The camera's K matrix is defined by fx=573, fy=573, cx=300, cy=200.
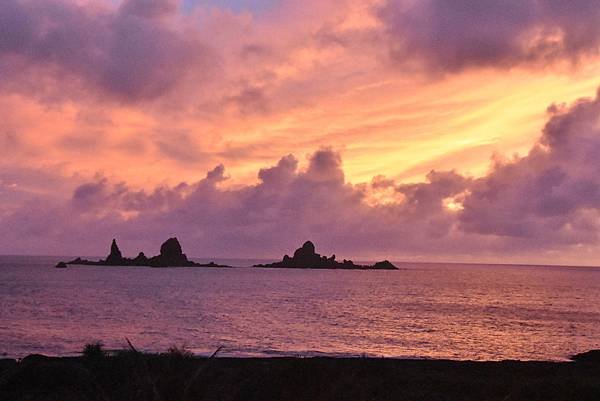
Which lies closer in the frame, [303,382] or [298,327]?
[303,382]

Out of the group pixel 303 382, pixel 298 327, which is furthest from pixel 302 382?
pixel 298 327

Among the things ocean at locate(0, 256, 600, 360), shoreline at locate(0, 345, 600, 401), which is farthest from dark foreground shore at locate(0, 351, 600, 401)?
ocean at locate(0, 256, 600, 360)

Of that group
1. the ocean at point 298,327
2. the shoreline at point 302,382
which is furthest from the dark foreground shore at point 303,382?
the ocean at point 298,327

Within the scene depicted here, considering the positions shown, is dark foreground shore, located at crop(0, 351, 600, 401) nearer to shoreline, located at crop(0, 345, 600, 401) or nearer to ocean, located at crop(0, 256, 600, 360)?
shoreline, located at crop(0, 345, 600, 401)

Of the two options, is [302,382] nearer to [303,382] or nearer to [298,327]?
[303,382]

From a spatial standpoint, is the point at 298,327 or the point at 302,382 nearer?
the point at 302,382

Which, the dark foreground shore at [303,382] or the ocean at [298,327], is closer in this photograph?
the dark foreground shore at [303,382]

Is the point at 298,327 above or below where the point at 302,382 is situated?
below

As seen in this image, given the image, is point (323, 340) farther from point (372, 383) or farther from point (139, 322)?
point (372, 383)

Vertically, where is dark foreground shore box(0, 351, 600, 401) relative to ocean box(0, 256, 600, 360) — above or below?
above

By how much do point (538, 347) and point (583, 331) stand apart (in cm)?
1608

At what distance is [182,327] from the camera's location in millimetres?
57781

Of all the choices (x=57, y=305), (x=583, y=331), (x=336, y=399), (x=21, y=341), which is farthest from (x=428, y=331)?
(x=57, y=305)

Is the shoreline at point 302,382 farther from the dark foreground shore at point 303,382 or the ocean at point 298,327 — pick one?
the ocean at point 298,327
